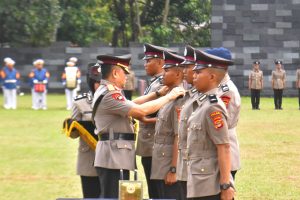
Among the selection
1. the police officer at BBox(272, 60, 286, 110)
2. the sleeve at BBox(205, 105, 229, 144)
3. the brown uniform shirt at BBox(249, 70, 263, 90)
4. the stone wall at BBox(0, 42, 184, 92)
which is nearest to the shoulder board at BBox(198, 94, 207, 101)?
the sleeve at BBox(205, 105, 229, 144)

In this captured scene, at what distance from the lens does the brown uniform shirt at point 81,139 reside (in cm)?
908

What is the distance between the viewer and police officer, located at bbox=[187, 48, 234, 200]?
6.97 metres

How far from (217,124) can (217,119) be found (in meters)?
0.04

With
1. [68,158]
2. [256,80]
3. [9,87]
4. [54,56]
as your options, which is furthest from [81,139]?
[54,56]

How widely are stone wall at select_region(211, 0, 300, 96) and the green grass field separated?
11626 millimetres

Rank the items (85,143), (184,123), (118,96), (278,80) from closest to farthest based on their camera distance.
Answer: (184,123) → (118,96) → (85,143) → (278,80)

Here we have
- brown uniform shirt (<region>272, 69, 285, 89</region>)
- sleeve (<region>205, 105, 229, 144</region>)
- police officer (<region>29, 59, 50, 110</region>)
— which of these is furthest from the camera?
brown uniform shirt (<region>272, 69, 285, 89</region>)

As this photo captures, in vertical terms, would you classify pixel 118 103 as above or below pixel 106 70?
below

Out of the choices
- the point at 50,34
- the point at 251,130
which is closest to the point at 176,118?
the point at 251,130

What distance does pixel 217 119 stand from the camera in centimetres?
699

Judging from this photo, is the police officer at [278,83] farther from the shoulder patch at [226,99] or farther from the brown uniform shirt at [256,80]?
the shoulder patch at [226,99]

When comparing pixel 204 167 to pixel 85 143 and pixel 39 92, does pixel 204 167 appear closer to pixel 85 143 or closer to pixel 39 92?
pixel 85 143

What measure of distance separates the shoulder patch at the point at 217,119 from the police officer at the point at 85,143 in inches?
87.9

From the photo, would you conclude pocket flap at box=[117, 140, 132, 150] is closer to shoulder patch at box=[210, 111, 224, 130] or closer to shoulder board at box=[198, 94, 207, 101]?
shoulder board at box=[198, 94, 207, 101]
